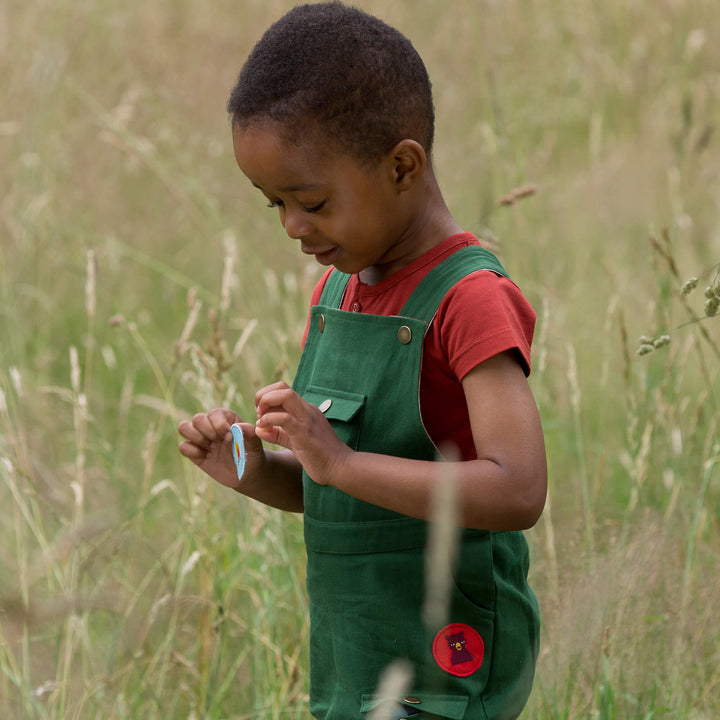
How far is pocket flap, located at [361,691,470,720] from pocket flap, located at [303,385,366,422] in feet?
1.29

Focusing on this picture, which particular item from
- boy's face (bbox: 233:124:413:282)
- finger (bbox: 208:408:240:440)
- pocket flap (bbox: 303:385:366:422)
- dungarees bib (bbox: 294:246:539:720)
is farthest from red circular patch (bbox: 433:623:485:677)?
boy's face (bbox: 233:124:413:282)

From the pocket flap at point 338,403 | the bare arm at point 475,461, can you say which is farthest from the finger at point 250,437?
the bare arm at point 475,461

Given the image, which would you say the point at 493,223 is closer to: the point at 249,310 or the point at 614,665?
the point at 249,310

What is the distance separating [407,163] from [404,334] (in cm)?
24

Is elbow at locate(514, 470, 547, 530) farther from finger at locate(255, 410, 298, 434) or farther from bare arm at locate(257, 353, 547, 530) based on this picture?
finger at locate(255, 410, 298, 434)

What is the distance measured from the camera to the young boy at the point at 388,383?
4.30 ft

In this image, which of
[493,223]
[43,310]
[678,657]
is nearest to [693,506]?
[678,657]

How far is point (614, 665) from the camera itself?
1881 mm

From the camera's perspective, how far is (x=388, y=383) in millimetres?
1415

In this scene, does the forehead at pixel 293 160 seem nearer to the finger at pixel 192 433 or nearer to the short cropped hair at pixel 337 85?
the short cropped hair at pixel 337 85

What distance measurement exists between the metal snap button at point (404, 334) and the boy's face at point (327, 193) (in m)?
A: 0.13

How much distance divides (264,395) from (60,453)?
7.24 ft

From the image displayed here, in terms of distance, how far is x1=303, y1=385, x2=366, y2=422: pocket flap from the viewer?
1431mm

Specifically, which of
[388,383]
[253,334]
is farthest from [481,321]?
[253,334]
